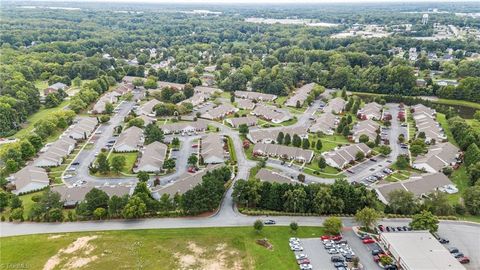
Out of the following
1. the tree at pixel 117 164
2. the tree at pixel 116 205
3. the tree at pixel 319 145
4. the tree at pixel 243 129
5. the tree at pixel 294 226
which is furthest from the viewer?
the tree at pixel 243 129

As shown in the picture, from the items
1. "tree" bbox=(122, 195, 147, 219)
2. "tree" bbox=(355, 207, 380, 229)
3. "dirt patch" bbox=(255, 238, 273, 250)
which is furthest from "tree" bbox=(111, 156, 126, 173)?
"tree" bbox=(355, 207, 380, 229)

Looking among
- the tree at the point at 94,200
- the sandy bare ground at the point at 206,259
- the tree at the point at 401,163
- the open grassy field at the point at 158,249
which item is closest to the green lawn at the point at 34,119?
the tree at the point at 94,200

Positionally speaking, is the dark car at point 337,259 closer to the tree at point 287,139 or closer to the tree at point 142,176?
the tree at point 142,176

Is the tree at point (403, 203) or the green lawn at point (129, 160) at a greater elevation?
the tree at point (403, 203)

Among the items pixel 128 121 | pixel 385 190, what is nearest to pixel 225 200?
pixel 385 190

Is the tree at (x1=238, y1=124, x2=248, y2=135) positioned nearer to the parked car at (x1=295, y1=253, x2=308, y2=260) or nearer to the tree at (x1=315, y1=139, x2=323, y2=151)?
the tree at (x1=315, y1=139, x2=323, y2=151)

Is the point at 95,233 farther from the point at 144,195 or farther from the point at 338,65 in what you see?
the point at 338,65

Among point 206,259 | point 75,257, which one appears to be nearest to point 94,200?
point 75,257
